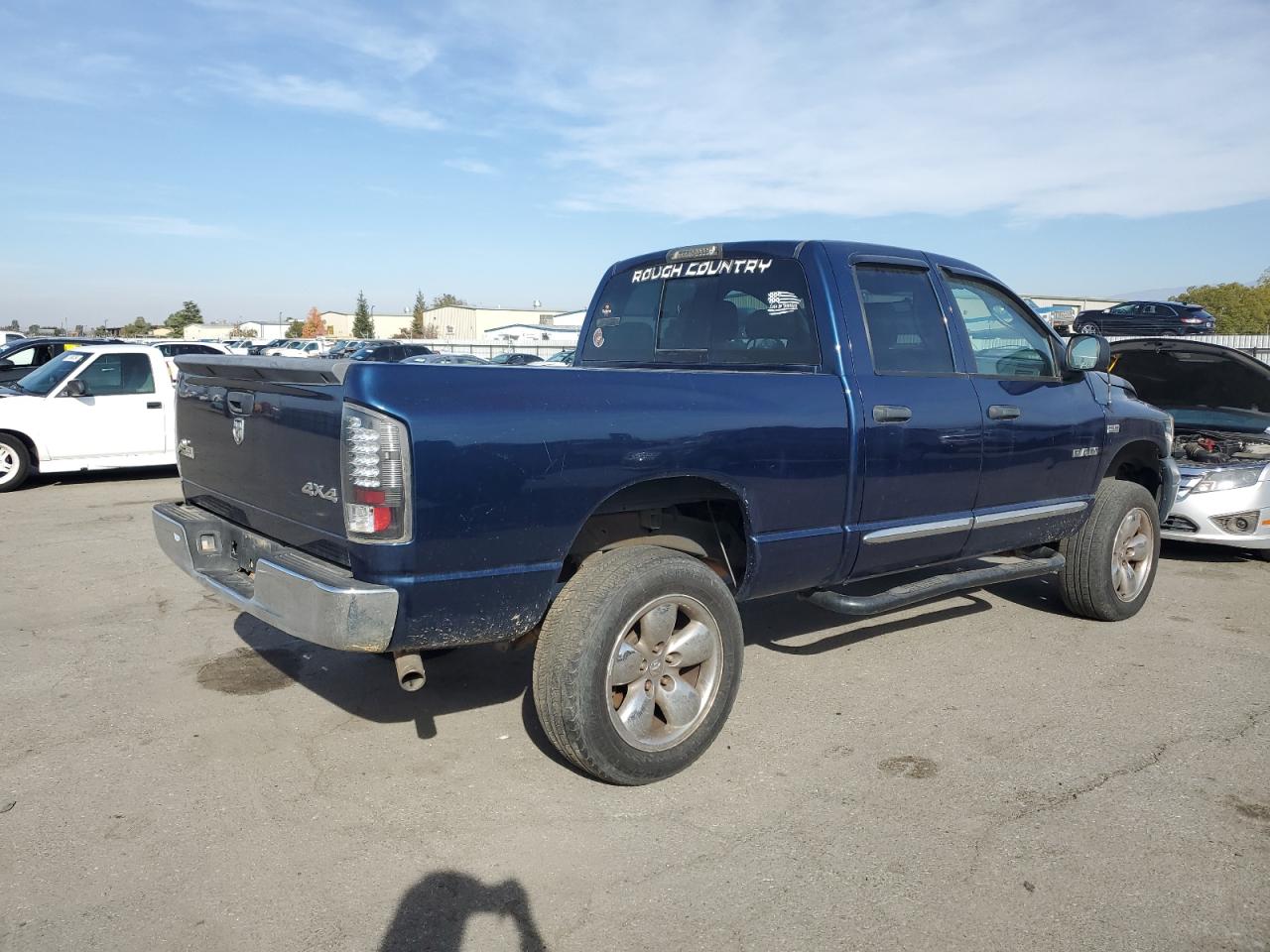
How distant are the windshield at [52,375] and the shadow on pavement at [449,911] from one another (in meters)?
10.0

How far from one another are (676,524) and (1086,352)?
2584 millimetres

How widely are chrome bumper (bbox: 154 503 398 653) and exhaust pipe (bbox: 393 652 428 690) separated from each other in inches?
7.8

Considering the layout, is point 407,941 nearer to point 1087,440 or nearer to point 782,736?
point 782,736

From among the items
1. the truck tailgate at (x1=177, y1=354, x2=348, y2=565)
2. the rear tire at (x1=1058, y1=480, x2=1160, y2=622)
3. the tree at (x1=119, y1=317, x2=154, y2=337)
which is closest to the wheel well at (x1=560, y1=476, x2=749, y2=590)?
the truck tailgate at (x1=177, y1=354, x2=348, y2=565)

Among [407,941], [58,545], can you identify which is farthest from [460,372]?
[58,545]

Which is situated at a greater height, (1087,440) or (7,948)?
(1087,440)

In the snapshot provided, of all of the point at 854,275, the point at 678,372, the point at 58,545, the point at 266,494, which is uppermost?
the point at 854,275

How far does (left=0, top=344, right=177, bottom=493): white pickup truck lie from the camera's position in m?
10.6

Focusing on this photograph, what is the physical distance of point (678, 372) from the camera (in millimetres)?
3680

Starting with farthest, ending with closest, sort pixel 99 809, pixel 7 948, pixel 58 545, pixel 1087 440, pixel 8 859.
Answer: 1. pixel 58 545
2. pixel 1087 440
3. pixel 99 809
4. pixel 8 859
5. pixel 7 948

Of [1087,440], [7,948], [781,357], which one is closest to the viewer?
[7,948]

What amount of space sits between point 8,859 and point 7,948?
1.72 ft

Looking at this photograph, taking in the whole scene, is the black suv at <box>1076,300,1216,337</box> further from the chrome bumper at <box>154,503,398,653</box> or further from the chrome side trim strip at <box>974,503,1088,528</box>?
the chrome bumper at <box>154,503,398,653</box>

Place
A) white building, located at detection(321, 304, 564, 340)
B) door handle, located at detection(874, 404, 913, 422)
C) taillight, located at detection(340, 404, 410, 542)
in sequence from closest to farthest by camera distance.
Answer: taillight, located at detection(340, 404, 410, 542)
door handle, located at detection(874, 404, 913, 422)
white building, located at detection(321, 304, 564, 340)
